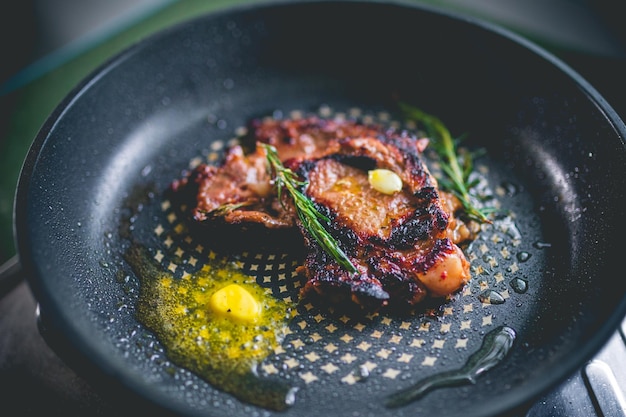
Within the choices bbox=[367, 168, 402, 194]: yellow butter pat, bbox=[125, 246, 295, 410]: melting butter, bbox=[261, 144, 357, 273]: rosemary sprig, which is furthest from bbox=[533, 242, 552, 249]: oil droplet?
bbox=[125, 246, 295, 410]: melting butter

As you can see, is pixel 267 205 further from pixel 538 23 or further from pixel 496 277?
pixel 538 23

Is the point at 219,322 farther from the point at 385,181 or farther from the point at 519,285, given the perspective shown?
the point at 519,285

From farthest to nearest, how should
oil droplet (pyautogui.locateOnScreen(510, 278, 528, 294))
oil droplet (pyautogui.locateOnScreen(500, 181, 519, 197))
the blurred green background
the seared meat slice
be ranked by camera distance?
1. the blurred green background
2. oil droplet (pyautogui.locateOnScreen(500, 181, 519, 197))
3. oil droplet (pyautogui.locateOnScreen(510, 278, 528, 294))
4. the seared meat slice

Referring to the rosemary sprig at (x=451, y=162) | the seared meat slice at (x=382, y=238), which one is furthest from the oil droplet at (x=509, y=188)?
the seared meat slice at (x=382, y=238)

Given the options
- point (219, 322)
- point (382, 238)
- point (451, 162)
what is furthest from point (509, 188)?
point (219, 322)

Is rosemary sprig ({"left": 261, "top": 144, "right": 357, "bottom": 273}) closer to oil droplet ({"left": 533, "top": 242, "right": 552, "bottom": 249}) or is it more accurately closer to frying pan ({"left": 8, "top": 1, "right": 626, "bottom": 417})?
frying pan ({"left": 8, "top": 1, "right": 626, "bottom": 417})

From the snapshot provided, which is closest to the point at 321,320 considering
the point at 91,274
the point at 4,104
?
the point at 91,274
